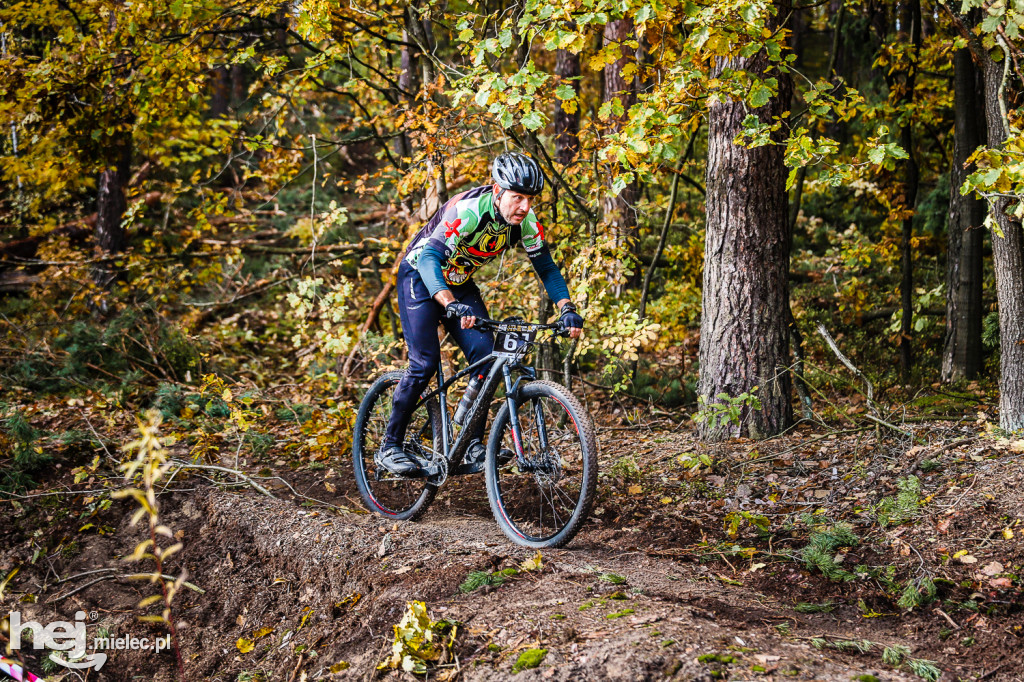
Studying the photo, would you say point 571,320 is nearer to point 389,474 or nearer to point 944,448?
point 389,474

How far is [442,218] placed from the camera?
422 cm

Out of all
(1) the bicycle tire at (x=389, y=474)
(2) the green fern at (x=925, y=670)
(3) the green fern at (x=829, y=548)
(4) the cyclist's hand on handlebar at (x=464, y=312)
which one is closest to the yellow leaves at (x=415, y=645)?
(4) the cyclist's hand on handlebar at (x=464, y=312)

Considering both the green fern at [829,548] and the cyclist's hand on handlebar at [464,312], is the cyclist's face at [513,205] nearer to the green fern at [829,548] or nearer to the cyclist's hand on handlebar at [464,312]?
the cyclist's hand on handlebar at [464,312]

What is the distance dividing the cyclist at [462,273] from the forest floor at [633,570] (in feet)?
2.61

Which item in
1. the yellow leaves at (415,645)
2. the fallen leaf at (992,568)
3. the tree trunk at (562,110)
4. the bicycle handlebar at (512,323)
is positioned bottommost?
the yellow leaves at (415,645)

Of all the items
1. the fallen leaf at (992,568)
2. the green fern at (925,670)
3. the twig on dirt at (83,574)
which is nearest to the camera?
the green fern at (925,670)

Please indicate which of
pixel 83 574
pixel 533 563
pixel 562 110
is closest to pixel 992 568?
pixel 533 563

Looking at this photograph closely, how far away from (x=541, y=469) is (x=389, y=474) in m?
1.55

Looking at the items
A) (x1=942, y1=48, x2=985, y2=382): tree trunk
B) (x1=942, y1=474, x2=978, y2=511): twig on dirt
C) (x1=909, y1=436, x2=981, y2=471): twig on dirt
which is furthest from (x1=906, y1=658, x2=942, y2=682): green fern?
(x1=942, y1=48, x2=985, y2=382): tree trunk

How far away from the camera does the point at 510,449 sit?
4.34 metres

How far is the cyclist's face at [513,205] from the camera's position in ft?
13.3

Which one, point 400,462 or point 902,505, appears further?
point 400,462

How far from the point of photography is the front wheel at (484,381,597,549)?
382 cm

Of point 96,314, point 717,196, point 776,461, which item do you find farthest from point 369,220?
point 776,461
